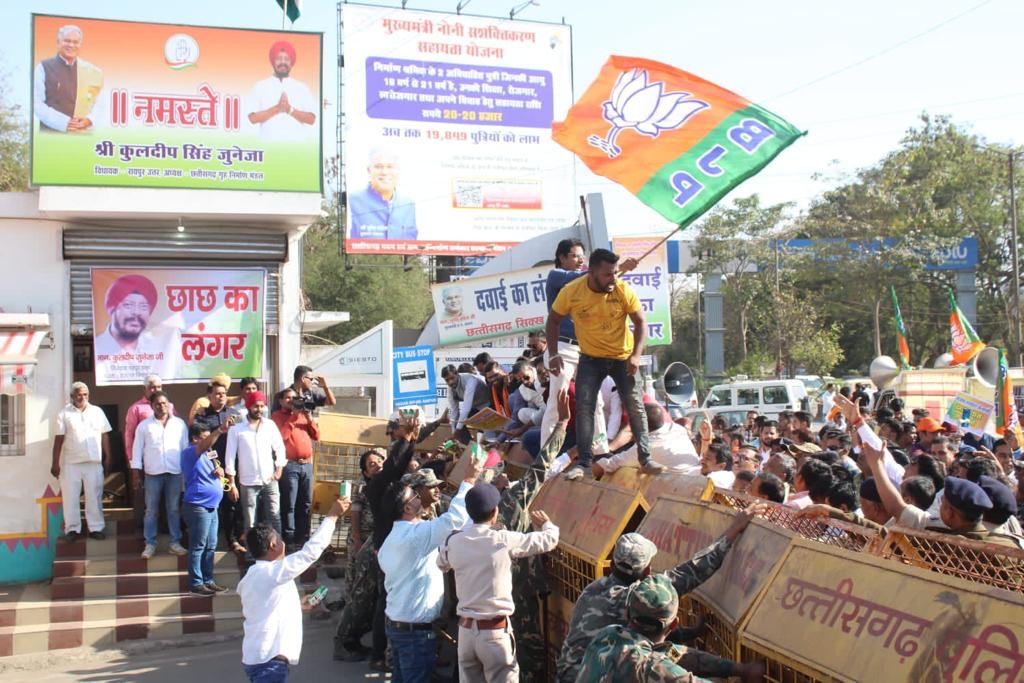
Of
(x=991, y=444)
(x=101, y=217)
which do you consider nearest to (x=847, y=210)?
(x=991, y=444)

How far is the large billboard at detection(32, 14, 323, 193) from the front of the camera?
39.4 ft

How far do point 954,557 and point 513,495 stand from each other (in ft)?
11.1

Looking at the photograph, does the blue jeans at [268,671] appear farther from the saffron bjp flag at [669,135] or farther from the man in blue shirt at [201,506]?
the man in blue shirt at [201,506]

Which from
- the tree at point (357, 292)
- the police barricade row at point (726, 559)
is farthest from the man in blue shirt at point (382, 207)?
the police barricade row at point (726, 559)

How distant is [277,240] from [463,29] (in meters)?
24.9

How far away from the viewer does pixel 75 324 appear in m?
12.0

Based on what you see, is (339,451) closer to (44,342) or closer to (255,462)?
(255,462)

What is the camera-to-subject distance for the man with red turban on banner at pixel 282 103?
12.6 meters

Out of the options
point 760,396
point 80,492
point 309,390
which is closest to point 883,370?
point 760,396

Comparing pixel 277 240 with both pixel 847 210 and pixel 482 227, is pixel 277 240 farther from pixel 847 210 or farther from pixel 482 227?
pixel 847 210

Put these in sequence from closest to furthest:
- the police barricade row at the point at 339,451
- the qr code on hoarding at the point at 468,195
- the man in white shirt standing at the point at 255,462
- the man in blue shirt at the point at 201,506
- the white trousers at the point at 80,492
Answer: the man in blue shirt at the point at 201,506
the man in white shirt standing at the point at 255,462
the white trousers at the point at 80,492
the police barricade row at the point at 339,451
the qr code on hoarding at the point at 468,195

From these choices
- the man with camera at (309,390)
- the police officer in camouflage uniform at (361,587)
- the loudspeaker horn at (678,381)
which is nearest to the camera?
the police officer in camouflage uniform at (361,587)

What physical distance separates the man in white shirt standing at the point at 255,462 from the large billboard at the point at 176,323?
5.75ft

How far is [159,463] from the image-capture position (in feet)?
35.5
